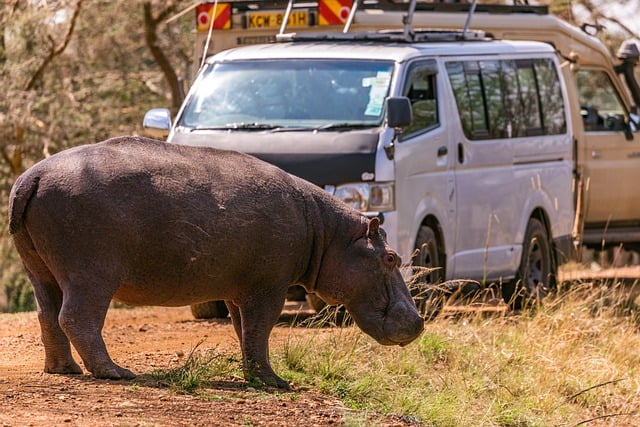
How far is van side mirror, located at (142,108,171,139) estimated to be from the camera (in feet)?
35.9

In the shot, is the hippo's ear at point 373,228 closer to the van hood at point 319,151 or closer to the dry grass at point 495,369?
the dry grass at point 495,369

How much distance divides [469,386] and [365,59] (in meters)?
3.32

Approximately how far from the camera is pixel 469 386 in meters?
8.48

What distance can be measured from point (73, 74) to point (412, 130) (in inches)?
395

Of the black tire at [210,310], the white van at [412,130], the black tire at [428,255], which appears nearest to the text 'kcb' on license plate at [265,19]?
the white van at [412,130]

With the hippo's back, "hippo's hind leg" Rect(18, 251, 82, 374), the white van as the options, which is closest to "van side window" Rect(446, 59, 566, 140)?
the white van

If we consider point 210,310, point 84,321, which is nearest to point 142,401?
point 84,321

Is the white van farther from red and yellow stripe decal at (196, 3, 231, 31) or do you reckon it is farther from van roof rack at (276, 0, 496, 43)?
red and yellow stripe decal at (196, 3, 231, 31)

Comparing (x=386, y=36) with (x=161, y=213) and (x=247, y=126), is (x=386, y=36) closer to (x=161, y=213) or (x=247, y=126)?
(x=247, y=126)

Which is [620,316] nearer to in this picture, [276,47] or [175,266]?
[276,47]

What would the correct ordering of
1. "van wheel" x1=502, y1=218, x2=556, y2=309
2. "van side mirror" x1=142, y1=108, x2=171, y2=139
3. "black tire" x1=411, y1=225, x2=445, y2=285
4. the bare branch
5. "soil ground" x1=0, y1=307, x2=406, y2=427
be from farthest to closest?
the bare branch < "van wheel" x1=502, y1=218, x2=556, y2=309 < "van side mirror" x1=142, y1=108, x2=171, y2=139 < "black tire" x1=411, y1=225, x2=445, y2=285 < "soil ground" x1=0, y1=307, x2=406, y2=427

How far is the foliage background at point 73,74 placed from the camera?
55.6 ft

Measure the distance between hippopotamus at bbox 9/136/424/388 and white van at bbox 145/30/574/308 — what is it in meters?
1.86

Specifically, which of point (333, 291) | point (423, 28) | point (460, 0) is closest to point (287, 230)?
point (333, 291)
